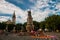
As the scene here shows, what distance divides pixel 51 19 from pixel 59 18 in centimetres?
332

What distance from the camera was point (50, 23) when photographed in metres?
81.2

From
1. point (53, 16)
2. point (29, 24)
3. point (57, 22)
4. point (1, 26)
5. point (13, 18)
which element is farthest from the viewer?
point (13, 18)

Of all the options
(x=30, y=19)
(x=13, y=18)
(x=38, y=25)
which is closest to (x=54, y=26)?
(x=30, y=19)

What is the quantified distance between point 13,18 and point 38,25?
106 feet

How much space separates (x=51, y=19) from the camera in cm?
8100

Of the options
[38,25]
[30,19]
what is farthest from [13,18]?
[30,19]

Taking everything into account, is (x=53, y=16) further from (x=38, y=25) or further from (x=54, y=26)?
(x=38, y=25)

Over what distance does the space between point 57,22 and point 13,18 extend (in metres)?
61.7

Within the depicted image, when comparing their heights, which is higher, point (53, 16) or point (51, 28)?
point (53, 16)

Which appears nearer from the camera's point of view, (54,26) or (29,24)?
(29,24)

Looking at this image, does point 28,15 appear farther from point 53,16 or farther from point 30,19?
point 53,16

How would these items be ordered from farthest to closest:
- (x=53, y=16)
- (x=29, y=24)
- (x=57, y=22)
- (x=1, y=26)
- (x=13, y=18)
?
(x=13, y=18), (x=1, y=26), (x=53, y=16), (x=57, y=22), (x=29, y=24)

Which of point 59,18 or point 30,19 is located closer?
point 30,19

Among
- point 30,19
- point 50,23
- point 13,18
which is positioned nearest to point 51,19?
point 50,23
